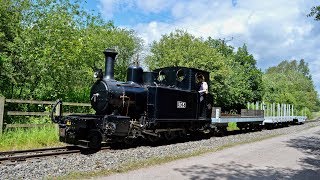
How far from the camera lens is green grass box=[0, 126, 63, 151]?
11500 mm

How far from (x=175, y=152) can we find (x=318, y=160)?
176 inches

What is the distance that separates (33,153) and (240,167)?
5843mm

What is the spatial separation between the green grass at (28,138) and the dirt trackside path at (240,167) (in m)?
4.94

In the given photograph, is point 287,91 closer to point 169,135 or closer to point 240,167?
point 169,135

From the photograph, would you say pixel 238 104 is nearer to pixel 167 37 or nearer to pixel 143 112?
pixel 167 37

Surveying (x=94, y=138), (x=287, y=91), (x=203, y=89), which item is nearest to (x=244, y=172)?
(x=94, y=138)

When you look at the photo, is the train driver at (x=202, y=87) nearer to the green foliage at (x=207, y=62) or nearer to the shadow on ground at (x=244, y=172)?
the shadow on ground at (x=244, y=172)

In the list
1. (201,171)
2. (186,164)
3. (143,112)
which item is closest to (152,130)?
(143,112)

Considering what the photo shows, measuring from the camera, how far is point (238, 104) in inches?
1548

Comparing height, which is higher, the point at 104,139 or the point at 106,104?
Answer: the point at 106,104

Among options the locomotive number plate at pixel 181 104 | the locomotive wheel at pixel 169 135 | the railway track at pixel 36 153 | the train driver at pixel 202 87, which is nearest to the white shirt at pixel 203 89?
the train driver at pixel 202 87

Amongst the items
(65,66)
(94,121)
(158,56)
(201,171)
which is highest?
(158,56)

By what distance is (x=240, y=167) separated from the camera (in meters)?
9.48

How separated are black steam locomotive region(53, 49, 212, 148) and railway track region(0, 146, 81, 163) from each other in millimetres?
347
